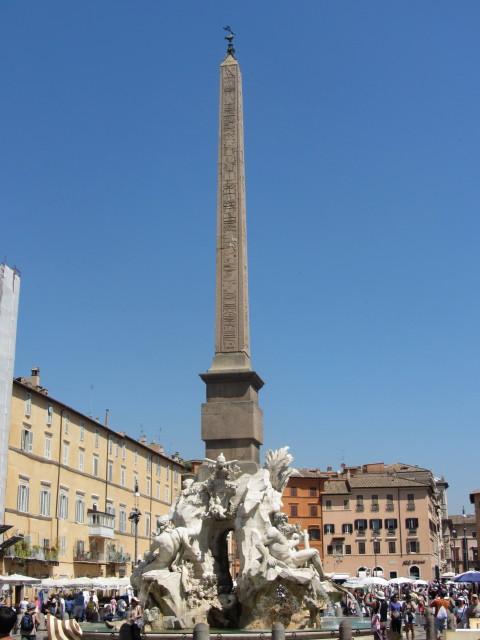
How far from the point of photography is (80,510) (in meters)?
39.2

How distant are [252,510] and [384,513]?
175ft

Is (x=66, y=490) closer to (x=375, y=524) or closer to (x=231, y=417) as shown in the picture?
(x=231, y=417)

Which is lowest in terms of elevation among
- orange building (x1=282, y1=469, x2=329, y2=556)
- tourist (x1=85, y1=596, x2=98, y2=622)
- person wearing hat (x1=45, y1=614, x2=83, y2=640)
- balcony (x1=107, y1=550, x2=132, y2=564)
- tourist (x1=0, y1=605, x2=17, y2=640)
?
tourist (x1=85, y1=596, x2=98, y2=622)

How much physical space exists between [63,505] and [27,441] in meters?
4.40

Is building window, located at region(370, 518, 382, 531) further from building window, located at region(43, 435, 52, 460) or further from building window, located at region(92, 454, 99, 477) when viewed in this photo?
building window, located at region(43, 435, 52, 460)

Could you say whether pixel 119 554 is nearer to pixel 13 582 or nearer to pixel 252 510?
pixel 13 582

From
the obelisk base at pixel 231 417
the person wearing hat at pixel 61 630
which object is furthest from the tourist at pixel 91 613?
the person wearing hat at pixel 61 630

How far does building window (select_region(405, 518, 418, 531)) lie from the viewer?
64188mm

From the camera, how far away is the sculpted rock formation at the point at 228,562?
12781 mm

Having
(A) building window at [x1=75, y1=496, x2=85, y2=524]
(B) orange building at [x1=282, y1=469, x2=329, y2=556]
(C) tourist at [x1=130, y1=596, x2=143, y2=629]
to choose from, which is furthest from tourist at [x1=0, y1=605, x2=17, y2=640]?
(B) orange building at [x1=282, y1=469, x2=329, y2=556]

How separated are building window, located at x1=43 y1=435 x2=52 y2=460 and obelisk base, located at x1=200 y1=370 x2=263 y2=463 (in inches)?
877

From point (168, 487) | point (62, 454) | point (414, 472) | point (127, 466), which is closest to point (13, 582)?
point (62, 454)

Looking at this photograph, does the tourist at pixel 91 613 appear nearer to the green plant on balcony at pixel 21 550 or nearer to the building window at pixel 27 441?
the green plant on balcony at pixel 21 550

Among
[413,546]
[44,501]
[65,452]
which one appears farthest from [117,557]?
[413,546]
